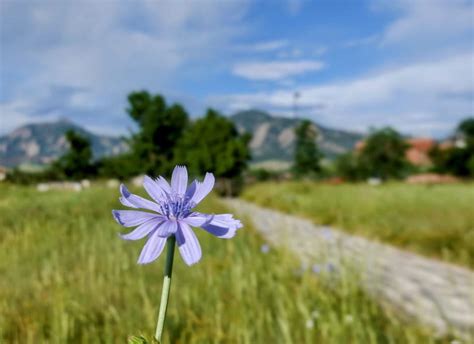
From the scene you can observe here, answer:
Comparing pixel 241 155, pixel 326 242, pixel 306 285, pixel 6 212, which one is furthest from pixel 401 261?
pixel 241 155

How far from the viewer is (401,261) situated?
559cm

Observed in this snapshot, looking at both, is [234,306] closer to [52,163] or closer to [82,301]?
[82,301]

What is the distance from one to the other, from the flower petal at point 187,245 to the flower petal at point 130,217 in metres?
0.03

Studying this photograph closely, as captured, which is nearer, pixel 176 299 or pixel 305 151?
pixel 176 299

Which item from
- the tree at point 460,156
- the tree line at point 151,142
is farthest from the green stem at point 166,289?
the tree at point 460,156

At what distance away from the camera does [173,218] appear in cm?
43

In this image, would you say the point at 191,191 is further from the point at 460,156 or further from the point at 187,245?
the point at 460,156

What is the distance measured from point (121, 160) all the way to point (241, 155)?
916 centimetres

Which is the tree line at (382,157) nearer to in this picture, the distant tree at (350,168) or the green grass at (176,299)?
the distant tree at (350,168)

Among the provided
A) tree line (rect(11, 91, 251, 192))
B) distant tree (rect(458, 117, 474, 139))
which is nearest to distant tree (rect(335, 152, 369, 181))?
distant tree (rect(458, 117, 474, 139))

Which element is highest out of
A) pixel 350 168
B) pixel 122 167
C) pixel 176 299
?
pixel 176 299

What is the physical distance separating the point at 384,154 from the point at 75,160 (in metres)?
18.1

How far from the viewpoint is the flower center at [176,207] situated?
17.1 inches

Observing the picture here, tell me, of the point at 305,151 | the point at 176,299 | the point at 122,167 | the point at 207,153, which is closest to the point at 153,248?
the point at 176,299
